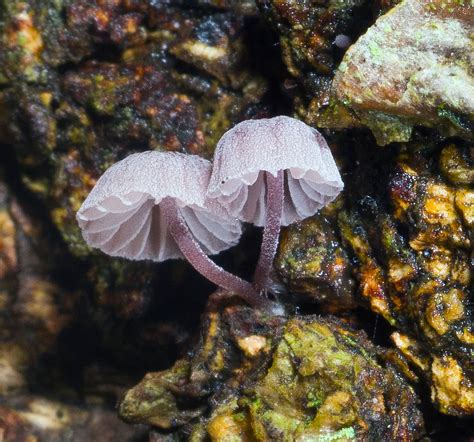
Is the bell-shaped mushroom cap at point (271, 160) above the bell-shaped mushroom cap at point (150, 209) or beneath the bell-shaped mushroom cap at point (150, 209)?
above

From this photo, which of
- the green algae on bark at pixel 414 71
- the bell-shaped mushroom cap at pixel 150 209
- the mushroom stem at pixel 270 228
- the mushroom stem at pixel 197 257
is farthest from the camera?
the mushroom stem at pixel 197 257

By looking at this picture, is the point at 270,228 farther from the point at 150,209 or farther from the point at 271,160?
the point at 150,209

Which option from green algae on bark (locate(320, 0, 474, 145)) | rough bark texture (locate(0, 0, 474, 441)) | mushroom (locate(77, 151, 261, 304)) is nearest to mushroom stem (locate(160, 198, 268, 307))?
mushroom (locate(77, 151, 261, 304))

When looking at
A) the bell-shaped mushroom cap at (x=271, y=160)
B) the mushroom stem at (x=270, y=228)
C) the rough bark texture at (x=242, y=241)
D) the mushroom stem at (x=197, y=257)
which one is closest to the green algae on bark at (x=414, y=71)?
the rough bark texture at (x=242, y=241)

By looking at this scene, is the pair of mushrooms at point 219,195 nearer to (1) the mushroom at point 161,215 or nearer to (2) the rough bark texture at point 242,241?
(1) the mushroom at point 161,215

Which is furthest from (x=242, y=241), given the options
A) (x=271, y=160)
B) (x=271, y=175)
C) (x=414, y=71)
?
(x=414, y=71)

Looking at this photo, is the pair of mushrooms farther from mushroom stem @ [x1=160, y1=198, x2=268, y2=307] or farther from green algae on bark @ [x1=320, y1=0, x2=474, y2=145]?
green algae on bark @ [x1=320, y1=0, x2=474, y2=145]
